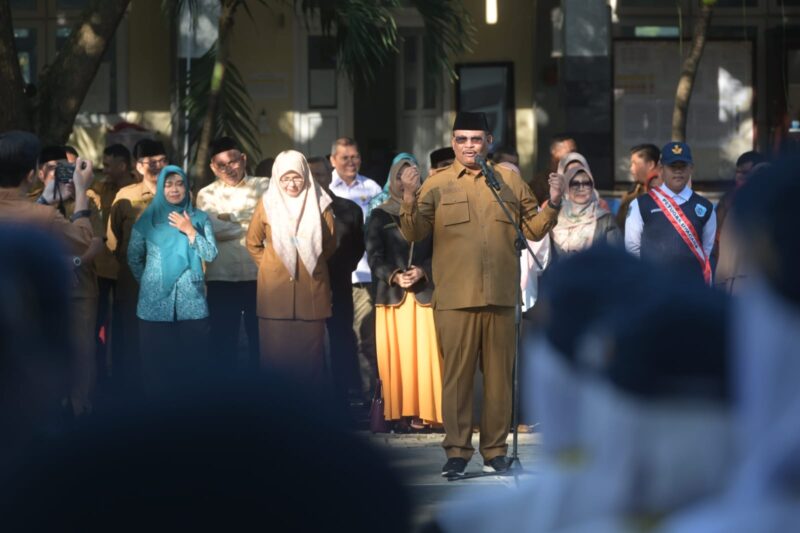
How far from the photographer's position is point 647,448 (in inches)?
72.2

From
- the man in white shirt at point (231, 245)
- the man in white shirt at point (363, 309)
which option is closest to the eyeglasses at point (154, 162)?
the man in white shirt at point (231, 245)

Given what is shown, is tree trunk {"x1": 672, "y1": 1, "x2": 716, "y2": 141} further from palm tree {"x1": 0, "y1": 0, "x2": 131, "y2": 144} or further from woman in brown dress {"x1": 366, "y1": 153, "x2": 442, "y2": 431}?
palm tree {"x1": 0, "y1": 0, "x2": 131, "y2": 144}

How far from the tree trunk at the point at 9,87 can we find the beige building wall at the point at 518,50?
275 inches

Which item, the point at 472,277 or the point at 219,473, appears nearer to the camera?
the point at 219,473

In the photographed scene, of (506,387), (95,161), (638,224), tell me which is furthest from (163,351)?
(95,161)

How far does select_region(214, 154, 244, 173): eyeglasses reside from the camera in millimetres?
10703

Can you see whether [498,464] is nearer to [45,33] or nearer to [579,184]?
[579,184]

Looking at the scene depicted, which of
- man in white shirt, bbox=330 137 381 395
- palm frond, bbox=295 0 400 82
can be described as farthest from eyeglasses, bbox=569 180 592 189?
palm frond, bbox=295 0 400 82

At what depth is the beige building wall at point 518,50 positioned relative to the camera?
17344 millimetres

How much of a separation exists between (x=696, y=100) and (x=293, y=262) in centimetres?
847

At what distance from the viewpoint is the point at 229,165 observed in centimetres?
1070

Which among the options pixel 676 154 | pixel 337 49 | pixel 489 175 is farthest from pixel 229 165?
pixel 337 49

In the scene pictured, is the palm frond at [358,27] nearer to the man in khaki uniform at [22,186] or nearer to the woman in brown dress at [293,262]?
the woman in brown dress at [293,262]

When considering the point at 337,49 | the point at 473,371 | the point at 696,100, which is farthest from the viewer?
the point at 696,100
